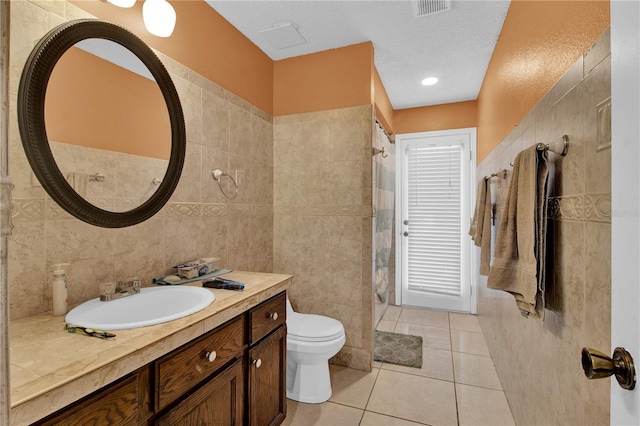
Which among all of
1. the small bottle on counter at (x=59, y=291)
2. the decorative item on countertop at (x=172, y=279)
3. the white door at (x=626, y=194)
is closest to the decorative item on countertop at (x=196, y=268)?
the decorative item on countertop at (x=172, y=279)

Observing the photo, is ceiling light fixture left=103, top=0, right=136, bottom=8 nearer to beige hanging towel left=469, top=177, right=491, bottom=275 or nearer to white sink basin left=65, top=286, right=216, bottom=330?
white sink basin left=65, top=286, right=216, bottom=330

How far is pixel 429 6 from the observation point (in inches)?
74.4

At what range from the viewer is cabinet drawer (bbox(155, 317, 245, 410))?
2.92ft

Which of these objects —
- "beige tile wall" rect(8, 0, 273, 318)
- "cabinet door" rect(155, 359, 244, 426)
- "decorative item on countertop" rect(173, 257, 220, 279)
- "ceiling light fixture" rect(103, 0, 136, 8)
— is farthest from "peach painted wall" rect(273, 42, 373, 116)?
"cabinet door" rect(155, 359, 244, 426)

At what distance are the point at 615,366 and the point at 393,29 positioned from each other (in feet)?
7.51

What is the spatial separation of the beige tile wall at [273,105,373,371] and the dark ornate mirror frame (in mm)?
1201

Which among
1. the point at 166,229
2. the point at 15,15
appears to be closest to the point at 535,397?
the point at 166,229

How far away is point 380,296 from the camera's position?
3.14m

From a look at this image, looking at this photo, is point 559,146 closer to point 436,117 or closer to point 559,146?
point 559,146

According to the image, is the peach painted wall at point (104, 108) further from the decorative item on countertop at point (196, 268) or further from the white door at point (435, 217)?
the white door at point (435, 217)

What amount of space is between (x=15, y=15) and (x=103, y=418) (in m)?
1.27

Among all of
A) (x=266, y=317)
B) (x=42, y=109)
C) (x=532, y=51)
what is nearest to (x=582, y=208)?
(x=532, y=51)

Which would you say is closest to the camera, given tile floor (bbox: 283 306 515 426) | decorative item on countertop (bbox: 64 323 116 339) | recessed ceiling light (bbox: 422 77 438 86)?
decorative item on countertop (bbox: 64 323 116 339)

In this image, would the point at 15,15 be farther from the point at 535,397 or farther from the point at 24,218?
the point at 535,397
